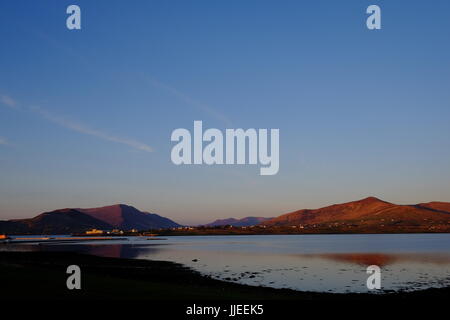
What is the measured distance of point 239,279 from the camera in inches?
2162

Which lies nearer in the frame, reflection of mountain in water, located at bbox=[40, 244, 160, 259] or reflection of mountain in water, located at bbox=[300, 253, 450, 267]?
reflection of mountain in water, located at bbox=[300, 253, 450, 267]

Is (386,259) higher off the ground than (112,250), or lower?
higher

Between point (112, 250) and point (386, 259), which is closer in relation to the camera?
point (386, 259)

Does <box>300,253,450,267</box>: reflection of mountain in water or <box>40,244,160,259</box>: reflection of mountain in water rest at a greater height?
<box>300,253,450,267</box>: reflection of mountain in water

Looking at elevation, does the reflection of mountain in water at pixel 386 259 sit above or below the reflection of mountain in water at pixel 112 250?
above

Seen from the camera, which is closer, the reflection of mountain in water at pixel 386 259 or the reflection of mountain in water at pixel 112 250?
A: the reflection of mountain in water at pixel 386 259
